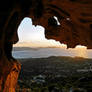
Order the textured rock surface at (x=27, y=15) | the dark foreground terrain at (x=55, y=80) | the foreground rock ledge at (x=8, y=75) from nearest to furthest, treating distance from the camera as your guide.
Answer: the textured rock surface at (x=27, y=15), the foreground rock ledge at (x=8, y=75), the dark foreground terrain at (x=55, y=80)

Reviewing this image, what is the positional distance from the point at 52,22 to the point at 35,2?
2658 mm

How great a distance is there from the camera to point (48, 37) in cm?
969

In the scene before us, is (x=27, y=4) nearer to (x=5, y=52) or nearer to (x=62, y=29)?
(x=5, y=52)

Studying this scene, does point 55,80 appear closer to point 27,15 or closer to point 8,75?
point 8,75

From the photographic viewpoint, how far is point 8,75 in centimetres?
747

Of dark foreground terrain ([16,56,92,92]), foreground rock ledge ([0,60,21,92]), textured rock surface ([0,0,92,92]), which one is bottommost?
dark foreground terrain ([16,56,92,92])

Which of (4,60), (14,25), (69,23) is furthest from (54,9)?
(4,60)

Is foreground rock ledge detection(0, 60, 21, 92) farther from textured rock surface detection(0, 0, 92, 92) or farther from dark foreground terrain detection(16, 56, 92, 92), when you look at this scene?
dark foreground terrain detection(16, 56, 92, 92)

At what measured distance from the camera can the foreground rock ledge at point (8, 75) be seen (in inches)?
283

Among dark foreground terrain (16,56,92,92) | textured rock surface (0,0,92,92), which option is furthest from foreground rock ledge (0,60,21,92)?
dark foreground terrain (16,56,92,92)

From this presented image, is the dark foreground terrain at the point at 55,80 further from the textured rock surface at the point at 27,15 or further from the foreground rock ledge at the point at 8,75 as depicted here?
the textured rock surface at the point at 27,15

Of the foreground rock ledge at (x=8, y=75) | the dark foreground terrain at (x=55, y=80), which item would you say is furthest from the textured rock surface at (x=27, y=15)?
the dark foreground terrain at (x=55, y=80)

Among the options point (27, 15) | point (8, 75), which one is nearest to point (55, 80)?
point (8, 75)

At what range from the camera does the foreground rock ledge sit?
23.6 feet
